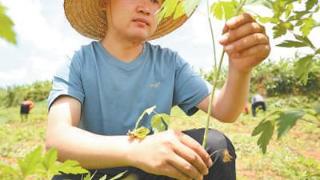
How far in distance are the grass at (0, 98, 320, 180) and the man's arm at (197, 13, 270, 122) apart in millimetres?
1435

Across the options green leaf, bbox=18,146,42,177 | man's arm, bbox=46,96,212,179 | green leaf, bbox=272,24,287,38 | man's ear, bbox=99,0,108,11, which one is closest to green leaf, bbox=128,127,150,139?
man's arm, bbox=46,96,212,179

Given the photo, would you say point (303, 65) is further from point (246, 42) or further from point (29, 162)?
point (29, 162)

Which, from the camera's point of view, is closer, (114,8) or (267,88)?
(114,8)

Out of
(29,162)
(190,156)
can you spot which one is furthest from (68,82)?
(29,162)

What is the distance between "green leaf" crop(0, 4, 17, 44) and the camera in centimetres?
49

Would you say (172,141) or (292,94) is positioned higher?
(172,141)

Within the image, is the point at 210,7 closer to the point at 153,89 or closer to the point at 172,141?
the point at 172,141

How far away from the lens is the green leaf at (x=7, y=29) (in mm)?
491

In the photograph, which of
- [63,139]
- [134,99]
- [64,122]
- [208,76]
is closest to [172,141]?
[63,139]

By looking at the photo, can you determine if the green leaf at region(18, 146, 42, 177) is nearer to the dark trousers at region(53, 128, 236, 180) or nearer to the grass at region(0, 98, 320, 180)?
the dark trousers at region(53, 128, 236, 180)

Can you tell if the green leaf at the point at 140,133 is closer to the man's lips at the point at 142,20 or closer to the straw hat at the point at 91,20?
the man's lips at the point at 142,20

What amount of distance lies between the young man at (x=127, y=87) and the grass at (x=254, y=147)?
892 millimetres

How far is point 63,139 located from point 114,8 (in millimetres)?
720

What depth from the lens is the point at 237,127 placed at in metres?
8.76
